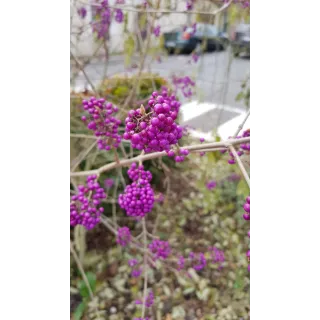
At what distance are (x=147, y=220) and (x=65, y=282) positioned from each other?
1633 millimetres

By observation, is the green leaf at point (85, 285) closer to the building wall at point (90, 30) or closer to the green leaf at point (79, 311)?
the green leaf at point (79, 311)

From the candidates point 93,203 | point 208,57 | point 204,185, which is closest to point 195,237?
point 204,185

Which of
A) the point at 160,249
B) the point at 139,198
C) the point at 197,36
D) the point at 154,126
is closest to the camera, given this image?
the point at 154,126

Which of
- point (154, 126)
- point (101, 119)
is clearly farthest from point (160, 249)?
point (154, 126)

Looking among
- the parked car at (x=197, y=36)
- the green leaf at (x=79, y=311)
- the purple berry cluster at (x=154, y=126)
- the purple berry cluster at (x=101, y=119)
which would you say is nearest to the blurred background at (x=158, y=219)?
the green leaf at (x=79, y=311)

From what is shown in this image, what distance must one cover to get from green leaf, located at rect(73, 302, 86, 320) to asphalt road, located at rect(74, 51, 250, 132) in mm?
1147

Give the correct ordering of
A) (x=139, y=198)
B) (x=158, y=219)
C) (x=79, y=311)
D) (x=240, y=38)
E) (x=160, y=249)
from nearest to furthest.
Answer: (x=139, y=198) < (x=160, y=249) < (x=79, y=311) < (x=158, y=219) < (x=240, y=38)

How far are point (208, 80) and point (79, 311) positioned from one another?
3773 mm

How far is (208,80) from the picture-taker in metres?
4.51

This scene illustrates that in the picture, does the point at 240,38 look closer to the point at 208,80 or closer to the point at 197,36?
the point at 208,80

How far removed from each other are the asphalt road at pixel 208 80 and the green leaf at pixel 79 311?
3.76ft
